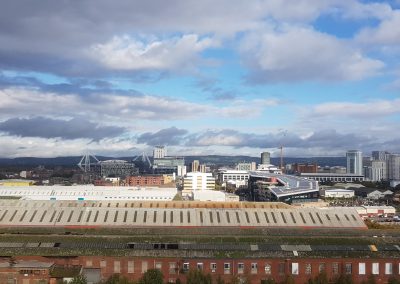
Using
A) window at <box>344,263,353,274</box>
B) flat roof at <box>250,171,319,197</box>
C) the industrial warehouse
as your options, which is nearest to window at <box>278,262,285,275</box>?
window at <box>344,263,353,274</box>

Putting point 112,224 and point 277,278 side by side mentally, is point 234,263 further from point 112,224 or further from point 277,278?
point 112,224

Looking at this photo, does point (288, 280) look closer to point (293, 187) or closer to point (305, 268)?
point (305, 268)

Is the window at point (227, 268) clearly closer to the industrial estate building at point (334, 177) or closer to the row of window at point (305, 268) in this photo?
the row of window at point (305, 268)

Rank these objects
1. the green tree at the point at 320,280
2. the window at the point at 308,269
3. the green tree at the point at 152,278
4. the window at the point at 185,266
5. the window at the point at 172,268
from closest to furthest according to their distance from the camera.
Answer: the green tree at the point at 152,278
the green tree at the point at 320,280
the window at the point at 185,266
the window at the point at 172,268
the window at the point at 308,269

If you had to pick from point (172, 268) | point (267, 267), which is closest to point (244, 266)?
point (267, 267)

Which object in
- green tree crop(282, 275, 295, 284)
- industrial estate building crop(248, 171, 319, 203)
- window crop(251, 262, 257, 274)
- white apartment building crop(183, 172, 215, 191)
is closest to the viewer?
green tree crop(282, 275, 295, 284)

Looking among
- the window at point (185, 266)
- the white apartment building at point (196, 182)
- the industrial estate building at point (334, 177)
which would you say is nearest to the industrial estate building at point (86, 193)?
the white apartment building at point (196, 182)

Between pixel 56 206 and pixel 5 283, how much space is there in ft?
48.0

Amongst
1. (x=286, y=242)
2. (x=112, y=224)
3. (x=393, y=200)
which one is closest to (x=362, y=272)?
(x=286, y=242)

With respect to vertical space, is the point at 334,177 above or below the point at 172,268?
above

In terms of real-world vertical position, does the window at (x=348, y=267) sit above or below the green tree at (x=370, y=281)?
above

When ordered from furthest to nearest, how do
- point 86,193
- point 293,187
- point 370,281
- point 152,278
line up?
point 293,187
point 86,193
point 370,281
point 152,278

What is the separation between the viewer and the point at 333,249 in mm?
38312

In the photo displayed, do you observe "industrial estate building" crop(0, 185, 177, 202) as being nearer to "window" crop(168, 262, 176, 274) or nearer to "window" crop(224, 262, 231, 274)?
"window" crop(168, 262, 176, 274)
